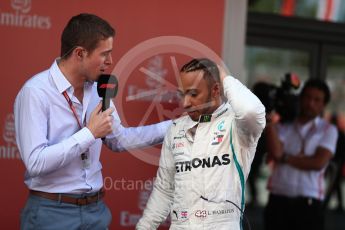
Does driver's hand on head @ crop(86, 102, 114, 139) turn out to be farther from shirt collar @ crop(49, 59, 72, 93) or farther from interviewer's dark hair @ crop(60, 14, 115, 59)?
interviewer's dark hair @ crop(60, 14, 115, 59)

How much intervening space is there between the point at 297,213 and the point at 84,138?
258 centimetres

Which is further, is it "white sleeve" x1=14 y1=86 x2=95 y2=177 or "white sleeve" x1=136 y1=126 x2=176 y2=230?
"white sleeve" x1=136 y1=126 x2=176 y2=230

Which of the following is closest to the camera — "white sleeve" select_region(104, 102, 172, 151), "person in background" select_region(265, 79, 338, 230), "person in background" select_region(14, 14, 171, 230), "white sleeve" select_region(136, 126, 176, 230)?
"person in background" select_region(14, 14, 171, 230)

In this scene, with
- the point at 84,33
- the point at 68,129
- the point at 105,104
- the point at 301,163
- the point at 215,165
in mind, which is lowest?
the point at 301,163

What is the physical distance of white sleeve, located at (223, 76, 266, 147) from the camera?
2447 mm

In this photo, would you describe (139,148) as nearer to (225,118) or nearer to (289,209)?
(225,118)

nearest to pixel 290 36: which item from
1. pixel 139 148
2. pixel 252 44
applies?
pixel 252 44

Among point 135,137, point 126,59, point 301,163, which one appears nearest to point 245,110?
point 135,137

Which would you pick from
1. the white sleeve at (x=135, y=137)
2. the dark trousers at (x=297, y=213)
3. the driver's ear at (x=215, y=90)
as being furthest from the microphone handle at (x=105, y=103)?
the dark trousers at (x=297, y=213)

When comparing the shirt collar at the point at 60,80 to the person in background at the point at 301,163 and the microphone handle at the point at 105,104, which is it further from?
the person in background at the point at 301,163

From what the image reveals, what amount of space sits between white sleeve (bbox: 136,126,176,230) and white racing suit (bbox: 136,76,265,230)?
9 centimetres

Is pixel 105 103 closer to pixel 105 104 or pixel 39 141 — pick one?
pixel 105 104

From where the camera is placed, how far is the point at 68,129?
2.70 metres

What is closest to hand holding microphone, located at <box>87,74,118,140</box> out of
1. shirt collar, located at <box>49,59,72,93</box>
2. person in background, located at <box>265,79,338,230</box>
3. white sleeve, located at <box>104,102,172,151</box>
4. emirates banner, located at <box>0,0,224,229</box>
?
shirt collar, located at <box>49,59,72,93</box>
